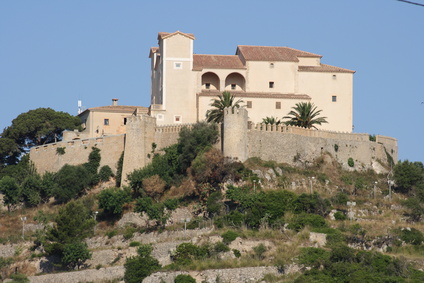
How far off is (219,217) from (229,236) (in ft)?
9.72

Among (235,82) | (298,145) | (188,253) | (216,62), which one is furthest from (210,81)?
(188,253)

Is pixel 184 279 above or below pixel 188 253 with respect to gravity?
below

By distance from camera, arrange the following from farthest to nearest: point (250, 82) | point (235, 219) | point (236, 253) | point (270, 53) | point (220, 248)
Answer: point (270, 53) < point (250, 82) < point (235, 219) < point (220, 248) < point (236, 253)

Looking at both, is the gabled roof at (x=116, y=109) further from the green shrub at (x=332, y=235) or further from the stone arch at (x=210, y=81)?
the green shrub at (x=332, y=235)

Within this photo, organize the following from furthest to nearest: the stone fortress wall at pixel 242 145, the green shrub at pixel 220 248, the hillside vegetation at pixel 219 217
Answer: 1. the stone fortress wall at pixel 242 145
2. the green shrub at pixel 220 248
3. the hillside vegetation at pixel 219 217

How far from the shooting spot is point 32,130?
7044 centimetres

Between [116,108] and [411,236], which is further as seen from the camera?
[116,108]

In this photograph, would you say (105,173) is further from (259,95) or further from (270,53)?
(270,53)

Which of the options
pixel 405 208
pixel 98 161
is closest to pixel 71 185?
pixel 98 161

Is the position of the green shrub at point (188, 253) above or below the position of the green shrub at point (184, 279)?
above

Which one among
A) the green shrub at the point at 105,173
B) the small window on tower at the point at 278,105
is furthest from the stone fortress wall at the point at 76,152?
the small window on tower at the point at 278,105

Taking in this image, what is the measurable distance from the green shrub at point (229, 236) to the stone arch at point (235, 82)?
16330mm

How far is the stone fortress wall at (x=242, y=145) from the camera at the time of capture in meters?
60.3

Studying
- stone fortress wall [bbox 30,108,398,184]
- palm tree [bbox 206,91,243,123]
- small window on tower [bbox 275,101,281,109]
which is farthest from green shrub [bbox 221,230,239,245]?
small window on tower [bbox 275,101,281,109]
